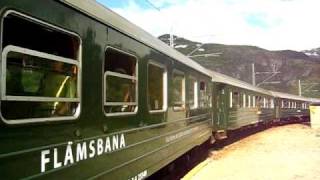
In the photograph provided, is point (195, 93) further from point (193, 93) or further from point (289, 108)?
point (289, 108)

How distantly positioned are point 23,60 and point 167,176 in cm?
802

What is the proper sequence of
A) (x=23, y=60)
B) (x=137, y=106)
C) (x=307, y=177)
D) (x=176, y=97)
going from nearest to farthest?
(x=23, y=60)
(x=137, y=106)
(x=176, y=97)
(x=307, y=177)

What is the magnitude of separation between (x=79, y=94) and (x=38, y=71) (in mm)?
709

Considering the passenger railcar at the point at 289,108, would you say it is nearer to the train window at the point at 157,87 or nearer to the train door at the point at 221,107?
the train door at the point at 221,107

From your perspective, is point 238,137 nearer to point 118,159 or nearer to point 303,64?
point 118,159

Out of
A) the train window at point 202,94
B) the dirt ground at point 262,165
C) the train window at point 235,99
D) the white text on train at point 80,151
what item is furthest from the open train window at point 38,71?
the train window at point 235,99

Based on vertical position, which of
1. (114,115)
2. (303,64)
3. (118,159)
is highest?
(303,64)

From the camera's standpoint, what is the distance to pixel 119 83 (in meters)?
6.27

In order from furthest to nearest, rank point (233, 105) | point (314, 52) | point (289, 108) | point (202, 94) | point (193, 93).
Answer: point (314, 52) → point (289, 108) → point (233, 105) → point (202, 94) → point (193, 93)

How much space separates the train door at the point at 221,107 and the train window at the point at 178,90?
26.7ft

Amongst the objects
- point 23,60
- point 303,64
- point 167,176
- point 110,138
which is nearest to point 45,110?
point 23,60

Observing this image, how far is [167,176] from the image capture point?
11.7 meters

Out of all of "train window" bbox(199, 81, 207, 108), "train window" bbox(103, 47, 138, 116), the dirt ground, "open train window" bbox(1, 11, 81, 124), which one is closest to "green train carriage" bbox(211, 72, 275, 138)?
the dirt ground

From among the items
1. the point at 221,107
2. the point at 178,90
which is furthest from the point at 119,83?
the point at 221,107
